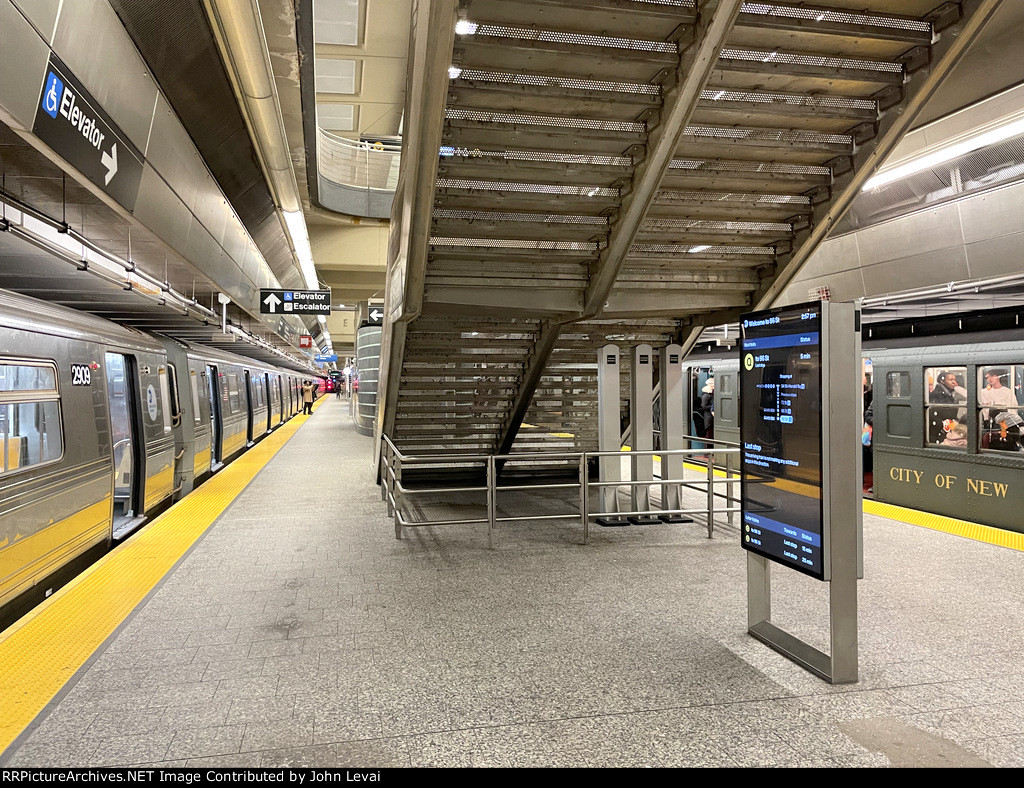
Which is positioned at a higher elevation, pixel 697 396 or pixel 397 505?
pixel 697 396

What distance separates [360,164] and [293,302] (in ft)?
13.7

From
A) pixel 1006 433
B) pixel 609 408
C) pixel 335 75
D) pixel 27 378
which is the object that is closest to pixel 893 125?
pixel 609 408

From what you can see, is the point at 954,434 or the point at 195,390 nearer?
the point at 954,434

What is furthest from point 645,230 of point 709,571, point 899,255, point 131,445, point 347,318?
point 347,318

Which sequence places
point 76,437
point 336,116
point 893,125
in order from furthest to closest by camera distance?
point 336,116
point 76,437
point 893,125

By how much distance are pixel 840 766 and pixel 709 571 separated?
10.6 ft

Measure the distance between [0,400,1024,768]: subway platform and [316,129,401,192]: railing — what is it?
10.8 m

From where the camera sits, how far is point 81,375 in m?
6.66

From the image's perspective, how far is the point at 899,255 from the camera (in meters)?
7.94

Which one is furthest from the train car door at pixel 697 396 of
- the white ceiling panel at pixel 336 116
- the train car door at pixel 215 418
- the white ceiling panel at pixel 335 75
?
the white ceiling panel at pixel 336 116

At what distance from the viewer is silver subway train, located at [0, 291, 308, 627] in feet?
17.1

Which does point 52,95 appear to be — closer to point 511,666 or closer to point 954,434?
point 511,666

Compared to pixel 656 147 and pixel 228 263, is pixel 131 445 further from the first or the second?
pixel 656 147

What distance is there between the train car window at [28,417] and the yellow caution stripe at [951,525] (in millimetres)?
9168
